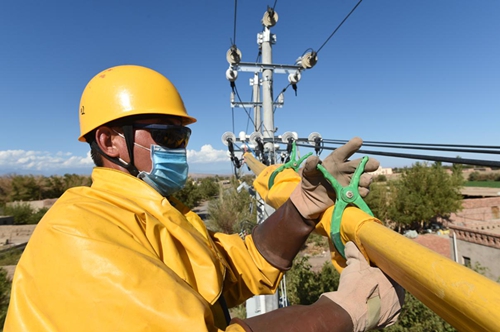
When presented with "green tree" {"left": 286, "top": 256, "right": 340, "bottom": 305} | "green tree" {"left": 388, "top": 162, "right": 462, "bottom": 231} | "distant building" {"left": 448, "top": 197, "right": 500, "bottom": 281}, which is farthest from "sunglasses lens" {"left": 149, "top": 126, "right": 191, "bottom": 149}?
"green tree" {"left": 388, "top": 162, "right": 462, "bottom": 231}

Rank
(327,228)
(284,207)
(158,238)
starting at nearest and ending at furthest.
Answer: (158,238)
(327,228)
(284,207)

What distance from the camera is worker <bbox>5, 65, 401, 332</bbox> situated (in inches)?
33.2

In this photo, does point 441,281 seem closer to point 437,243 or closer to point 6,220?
point 437,243

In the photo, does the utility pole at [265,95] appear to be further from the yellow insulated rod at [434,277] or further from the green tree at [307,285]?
the green tree at [307,285]

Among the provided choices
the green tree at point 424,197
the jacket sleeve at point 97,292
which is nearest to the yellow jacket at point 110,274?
the jacket sleeve at point 97,292

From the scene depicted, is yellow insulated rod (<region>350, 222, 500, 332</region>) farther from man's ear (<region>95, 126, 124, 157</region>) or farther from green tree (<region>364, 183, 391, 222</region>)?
green tree (<region>364, 183, 391, 222</region>)

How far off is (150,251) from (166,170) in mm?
737

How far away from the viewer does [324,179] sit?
1594 mm

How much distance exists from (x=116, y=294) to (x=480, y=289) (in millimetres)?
1042

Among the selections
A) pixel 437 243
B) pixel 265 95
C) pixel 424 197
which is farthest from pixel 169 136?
pixel 424 197

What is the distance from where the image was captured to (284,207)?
1830mm

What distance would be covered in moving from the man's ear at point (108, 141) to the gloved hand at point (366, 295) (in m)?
1.39

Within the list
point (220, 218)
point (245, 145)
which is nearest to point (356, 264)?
point (245, 145)

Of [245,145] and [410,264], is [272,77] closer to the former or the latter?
[245,145]
